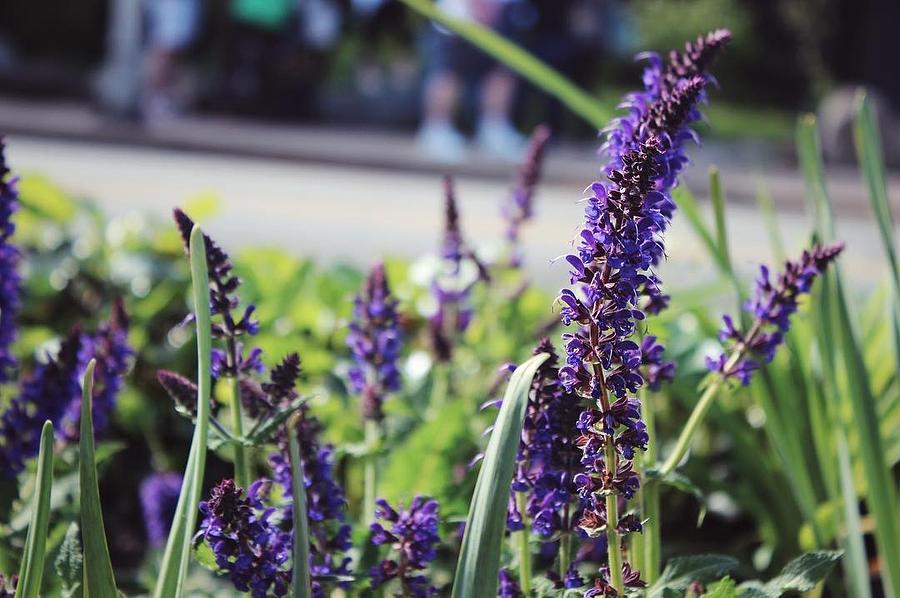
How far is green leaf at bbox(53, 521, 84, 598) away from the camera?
1.39 metres

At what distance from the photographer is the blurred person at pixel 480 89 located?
1030cm

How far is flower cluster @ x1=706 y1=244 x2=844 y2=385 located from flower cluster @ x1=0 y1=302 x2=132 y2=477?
0.90 meters

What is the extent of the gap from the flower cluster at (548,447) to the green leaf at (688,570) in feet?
0.44

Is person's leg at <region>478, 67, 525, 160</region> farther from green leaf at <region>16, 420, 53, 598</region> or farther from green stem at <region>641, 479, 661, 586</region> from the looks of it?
green leaf at <region>16, 420, 53, 598</region>

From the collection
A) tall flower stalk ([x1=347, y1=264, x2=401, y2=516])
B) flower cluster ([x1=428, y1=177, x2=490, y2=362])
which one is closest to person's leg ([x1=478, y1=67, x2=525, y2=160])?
flower cluster ([x1=428, y1=177, x2=490, y2=362])

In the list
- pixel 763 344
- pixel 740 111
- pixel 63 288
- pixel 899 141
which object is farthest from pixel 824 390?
pixel 740 111

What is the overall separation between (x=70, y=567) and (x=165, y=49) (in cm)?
1083

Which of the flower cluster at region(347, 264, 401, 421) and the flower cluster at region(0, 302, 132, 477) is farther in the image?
the flower cluster at region(347, 264, 401, 421)

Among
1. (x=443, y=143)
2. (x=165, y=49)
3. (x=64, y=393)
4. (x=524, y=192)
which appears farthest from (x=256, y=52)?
(x=64, y=393)

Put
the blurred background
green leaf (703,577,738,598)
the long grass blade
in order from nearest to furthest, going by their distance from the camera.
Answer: green leaf (703,577,738,598)
the long grass blade
the blurred background

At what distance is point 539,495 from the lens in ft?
4.35

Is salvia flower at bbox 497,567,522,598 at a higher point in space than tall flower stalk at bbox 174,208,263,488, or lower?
lower

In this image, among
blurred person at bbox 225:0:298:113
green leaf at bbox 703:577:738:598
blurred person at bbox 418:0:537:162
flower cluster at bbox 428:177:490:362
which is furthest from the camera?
blurred person at bbox 225:0:298:113

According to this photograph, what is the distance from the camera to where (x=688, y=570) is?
136cm
